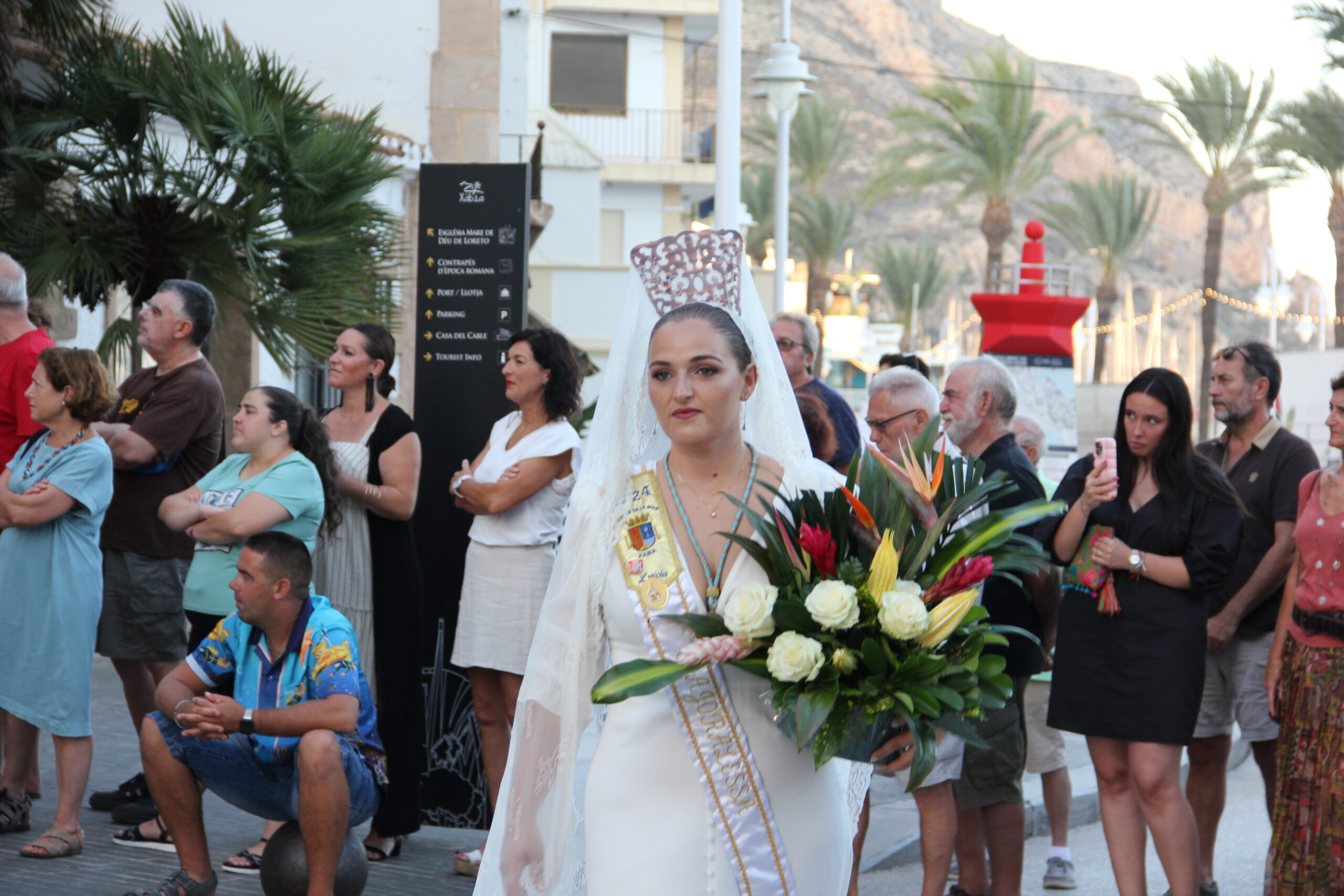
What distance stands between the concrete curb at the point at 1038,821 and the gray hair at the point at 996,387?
214 centimetres

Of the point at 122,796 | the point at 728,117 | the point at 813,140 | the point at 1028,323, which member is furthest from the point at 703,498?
the point at 813,140

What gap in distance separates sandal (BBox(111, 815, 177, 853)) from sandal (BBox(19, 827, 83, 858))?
0.25 meters

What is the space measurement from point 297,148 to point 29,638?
3.03 meters

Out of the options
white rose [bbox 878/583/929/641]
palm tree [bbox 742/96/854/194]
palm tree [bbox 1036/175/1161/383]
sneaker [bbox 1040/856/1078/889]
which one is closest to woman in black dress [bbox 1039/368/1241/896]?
sneaker [bbox 1040/856/1078/889]

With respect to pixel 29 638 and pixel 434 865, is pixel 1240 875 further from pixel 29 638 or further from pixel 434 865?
pixel 29 638

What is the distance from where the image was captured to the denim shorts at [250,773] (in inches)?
208

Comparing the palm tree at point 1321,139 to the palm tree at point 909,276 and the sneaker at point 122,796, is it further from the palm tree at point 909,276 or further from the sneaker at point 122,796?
the sneaker at point 122,796

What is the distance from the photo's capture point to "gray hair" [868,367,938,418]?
Answer: 20.1ft

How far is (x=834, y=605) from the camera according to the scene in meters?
2.98

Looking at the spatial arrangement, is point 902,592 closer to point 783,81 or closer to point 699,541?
point 699,541

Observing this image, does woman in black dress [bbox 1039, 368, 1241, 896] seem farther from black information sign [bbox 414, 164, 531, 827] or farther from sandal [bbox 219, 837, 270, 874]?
sandal [bbox 219, 837, 270, 874]

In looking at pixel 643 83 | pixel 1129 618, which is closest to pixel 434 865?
pixel 1129 618

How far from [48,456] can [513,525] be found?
6.36 ft

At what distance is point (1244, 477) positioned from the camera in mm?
6582
